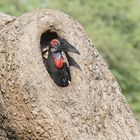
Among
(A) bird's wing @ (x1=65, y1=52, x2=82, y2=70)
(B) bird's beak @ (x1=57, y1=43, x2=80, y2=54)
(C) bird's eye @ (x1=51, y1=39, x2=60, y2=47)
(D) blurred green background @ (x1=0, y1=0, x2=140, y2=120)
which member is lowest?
(D) blurred green background @ (x1=0, y1=0, x2=140, y2=120)

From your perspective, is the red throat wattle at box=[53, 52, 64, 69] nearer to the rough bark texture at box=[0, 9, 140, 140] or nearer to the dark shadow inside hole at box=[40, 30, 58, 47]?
the rough bark texture at box=[0, 9, 140, 140]

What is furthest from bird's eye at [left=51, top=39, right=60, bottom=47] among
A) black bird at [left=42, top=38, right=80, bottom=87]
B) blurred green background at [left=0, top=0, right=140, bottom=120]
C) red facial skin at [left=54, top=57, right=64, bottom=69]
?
blurred green background at [left=0, top=0, right=140, bottom=120]

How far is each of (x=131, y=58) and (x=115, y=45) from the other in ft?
2.56

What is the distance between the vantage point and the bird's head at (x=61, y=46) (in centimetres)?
596

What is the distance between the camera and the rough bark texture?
18.6 ft

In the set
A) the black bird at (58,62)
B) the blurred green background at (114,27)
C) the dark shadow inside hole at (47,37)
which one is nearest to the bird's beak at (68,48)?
the black bird at (58,62)

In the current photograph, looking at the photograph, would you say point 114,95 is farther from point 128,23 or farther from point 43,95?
point 128,23

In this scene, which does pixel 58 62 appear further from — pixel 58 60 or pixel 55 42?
pixel 55 42

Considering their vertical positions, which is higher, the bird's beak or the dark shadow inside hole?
the dark shadow inside hole

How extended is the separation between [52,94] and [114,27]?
14424 mm

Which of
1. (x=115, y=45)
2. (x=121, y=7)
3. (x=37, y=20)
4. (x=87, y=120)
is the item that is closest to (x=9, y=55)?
(x=37, y=20)

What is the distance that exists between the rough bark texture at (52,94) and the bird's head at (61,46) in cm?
8

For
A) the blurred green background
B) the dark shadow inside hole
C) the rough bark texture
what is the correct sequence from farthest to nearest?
1. the blurred green background
2. the dark shadow inside hole
3. the rough bark texture

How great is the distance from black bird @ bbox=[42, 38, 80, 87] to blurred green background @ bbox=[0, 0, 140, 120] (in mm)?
9195
